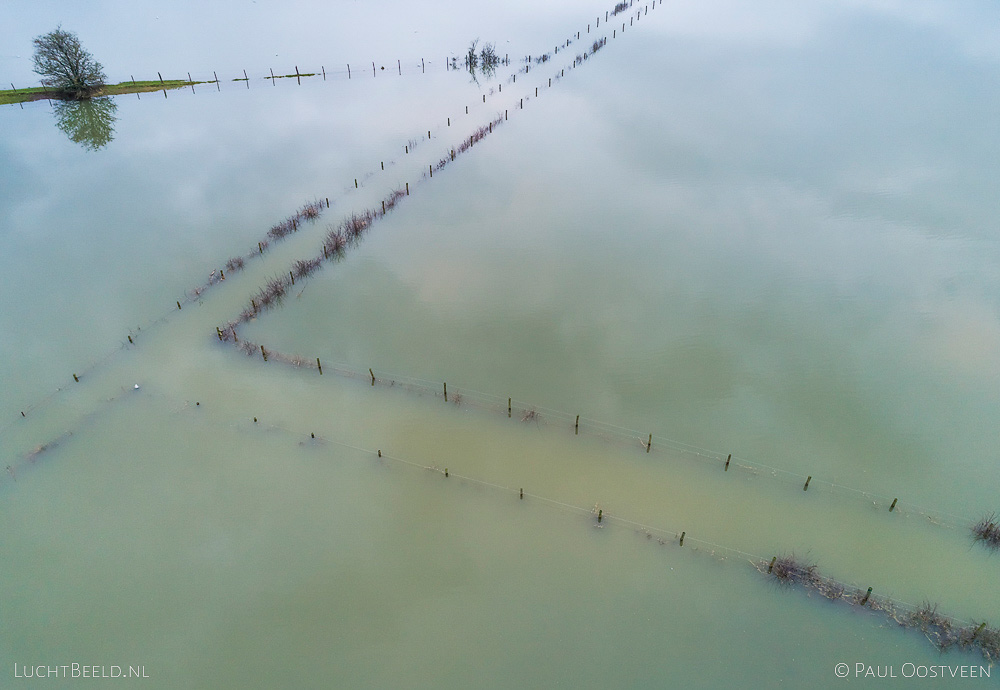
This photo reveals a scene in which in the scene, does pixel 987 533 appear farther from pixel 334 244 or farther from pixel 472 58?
pixel 472 58

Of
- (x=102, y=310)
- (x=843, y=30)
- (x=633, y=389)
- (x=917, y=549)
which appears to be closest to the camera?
(x=917, y=549)

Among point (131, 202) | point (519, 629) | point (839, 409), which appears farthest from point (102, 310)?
point (839, 409)

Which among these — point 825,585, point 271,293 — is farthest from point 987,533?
point 271,293

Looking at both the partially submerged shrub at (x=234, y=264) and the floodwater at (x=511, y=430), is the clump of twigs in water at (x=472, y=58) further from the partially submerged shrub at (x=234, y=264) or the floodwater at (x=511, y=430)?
the partially submerged shrub at (x=234, y=264)

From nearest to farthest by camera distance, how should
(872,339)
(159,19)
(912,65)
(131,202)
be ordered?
(872,339), (131,202), (912,65), (159,19)

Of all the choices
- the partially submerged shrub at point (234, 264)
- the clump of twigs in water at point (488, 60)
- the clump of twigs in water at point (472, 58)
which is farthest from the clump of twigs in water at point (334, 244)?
the clump of twigs in water at point (472, 58)

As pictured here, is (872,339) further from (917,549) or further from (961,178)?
(961,178)
